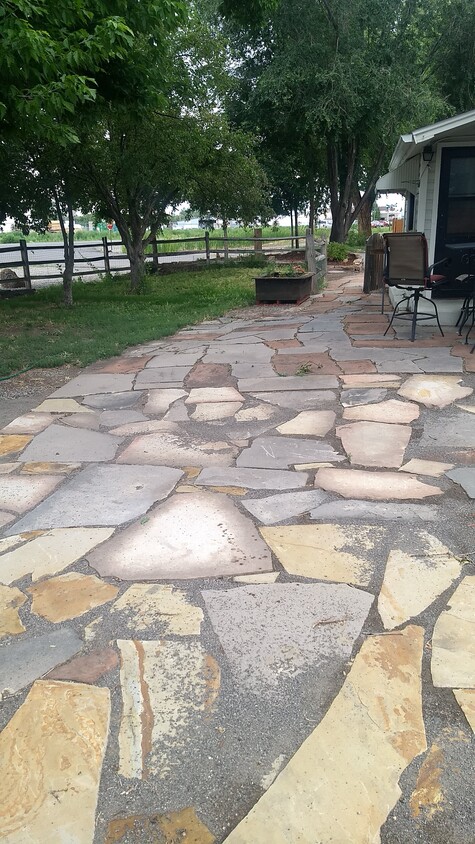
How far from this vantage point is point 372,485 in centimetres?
338

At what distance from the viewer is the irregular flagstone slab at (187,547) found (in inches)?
103

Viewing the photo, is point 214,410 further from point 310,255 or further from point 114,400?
point 310,255

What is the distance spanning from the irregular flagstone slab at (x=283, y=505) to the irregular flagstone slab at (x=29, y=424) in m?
2.05

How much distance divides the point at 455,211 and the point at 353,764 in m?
7.47

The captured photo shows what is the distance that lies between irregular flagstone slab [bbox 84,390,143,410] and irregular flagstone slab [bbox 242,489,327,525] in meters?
2.14

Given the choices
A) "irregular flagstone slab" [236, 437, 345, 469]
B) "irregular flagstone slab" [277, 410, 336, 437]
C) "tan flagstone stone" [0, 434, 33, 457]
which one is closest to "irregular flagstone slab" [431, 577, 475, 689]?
"irregular flagstone slab" [236, 437, 345, 469]

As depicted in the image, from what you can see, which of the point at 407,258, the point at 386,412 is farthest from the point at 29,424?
the point at 407,258

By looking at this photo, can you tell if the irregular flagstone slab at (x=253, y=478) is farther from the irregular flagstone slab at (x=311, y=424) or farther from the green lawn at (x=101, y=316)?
the green lawn at (x=101, y=316)

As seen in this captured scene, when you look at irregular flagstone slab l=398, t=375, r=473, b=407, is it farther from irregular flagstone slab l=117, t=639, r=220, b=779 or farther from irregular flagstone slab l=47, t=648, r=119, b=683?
Answer: irregular flagstone slab l=47, t=648, r=119, b=683

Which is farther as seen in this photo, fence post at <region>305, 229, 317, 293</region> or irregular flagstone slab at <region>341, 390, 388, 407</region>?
fence post at <region>305, 229, 317, 293</region>

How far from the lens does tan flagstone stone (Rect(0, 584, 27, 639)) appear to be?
2.28 metres

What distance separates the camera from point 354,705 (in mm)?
1879

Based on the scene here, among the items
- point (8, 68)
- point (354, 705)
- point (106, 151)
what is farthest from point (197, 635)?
Result: point (106, 151)

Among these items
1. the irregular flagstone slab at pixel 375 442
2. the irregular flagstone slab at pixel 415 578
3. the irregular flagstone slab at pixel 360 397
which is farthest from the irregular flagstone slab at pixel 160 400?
the irregular flagstone slab at pixel 415 578
